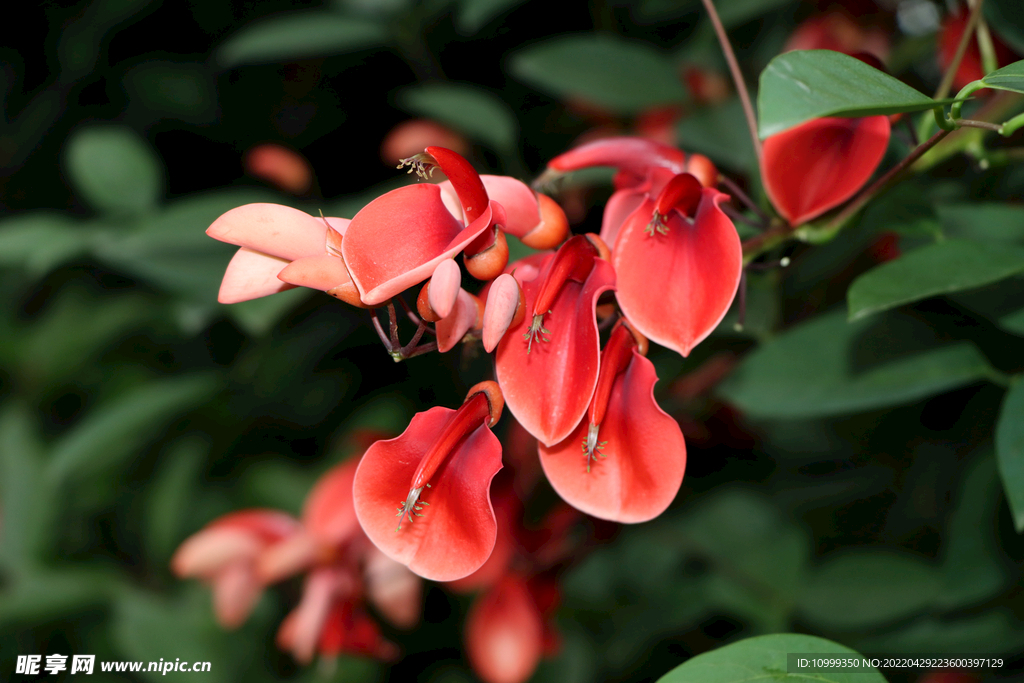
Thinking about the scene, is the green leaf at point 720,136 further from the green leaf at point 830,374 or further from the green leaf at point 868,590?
the green leaf at point 868,590

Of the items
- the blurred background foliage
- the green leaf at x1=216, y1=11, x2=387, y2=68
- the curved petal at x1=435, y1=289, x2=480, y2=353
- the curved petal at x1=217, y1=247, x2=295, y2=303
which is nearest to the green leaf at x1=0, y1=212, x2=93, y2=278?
the blurred background foliage

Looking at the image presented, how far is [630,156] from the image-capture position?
0.44m

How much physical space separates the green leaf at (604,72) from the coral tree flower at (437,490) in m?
0.55

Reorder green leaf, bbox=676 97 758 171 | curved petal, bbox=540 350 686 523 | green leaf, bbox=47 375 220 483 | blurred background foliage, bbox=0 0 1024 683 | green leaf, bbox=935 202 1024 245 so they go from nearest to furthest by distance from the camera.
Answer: curved petal, bbox=540 350 686 523 → green leaf, bbox=935 202 1024 245 → blurred background foliage, bbox=0 0 1024 683 → green leaf, bbox=676 97 758 171 → green leaf, bbox=47 375 220 483

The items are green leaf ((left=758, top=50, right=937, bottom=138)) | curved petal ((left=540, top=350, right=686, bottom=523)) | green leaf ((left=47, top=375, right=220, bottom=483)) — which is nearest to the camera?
green leaf ((left=758, top=50, right=937, bottom=138))

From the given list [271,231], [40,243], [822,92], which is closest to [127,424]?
[40,243]

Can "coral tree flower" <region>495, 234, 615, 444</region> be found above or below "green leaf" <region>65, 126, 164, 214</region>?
above

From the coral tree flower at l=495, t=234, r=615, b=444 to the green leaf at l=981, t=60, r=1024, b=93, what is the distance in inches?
7.3

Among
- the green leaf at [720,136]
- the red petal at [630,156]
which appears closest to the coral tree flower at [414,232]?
the red petal at [630,156]

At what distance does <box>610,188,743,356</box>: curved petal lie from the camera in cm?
36

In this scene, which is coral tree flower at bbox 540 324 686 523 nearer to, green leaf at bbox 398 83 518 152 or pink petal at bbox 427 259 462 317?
pink petal at bbox 427 259 462 317

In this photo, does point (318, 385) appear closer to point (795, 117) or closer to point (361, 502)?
point (361, 502)

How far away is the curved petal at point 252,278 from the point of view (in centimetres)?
37

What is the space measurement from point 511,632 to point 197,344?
70cm
